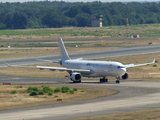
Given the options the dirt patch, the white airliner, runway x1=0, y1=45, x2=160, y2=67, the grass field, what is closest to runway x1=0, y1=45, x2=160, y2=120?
A: the dirt patch

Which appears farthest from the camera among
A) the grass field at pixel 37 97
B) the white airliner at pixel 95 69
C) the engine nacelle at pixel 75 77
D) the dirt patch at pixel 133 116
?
the engine nacelle at pixel 75 77

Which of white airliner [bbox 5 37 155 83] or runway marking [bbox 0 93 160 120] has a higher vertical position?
white airliner [bbox 5 37 155 83]

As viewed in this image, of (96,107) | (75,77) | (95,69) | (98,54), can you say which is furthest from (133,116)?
(98,54)


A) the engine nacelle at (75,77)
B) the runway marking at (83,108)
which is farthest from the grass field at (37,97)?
the engine nacelle at (75,77)

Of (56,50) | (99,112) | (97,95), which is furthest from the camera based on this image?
(56,50)

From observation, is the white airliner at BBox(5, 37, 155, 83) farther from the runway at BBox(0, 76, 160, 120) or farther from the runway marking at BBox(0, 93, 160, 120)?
the runway marking at BBox(0, 93, 160, 120)

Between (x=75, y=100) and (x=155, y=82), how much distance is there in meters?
24.1

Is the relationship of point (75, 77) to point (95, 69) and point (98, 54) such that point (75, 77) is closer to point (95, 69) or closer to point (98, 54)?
point (95, 69)

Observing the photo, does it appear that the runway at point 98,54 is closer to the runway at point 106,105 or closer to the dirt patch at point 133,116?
the runway at point 106,105

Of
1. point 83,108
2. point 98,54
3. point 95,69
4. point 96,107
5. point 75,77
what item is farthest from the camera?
point 98,54

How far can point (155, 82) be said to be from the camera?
74.6m

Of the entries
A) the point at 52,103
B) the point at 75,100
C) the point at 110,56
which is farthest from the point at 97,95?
the point at 110,56

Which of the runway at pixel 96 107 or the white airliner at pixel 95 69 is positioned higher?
the white airliner at pixel 95 69

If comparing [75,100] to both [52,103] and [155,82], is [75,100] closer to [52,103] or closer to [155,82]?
[52,103]
